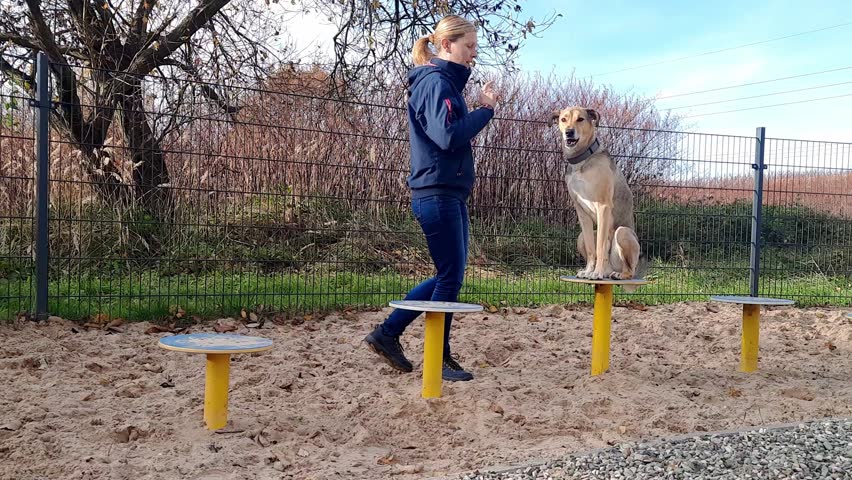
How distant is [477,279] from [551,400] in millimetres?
4144

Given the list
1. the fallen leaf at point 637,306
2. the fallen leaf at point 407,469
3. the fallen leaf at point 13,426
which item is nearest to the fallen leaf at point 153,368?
the fallen leaf at point 13,426

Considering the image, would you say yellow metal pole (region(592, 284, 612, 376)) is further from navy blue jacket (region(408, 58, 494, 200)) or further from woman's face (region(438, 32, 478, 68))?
woman's face (region(438, 32, 478, 68))

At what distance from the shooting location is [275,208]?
6449 mm

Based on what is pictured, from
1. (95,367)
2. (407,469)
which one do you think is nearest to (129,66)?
(95,367)

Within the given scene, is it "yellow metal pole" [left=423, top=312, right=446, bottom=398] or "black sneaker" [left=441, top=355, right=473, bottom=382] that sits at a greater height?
"yellow metal pole" [left=423, top=312, right=446, bottom=398]

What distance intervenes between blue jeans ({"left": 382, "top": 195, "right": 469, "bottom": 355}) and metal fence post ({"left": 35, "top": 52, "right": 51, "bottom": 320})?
3341mm

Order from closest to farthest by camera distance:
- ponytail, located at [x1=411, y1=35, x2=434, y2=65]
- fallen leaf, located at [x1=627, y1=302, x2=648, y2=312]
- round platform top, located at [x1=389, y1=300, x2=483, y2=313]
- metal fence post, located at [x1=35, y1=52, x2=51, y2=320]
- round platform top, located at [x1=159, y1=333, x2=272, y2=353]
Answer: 1. round platform top, located at [x1=159, y1=333, x2=272, y2=353]
2. round platform top, located at [x1=389, y1=300, x2=483, y2=313]
3. ponytail, located at [x1=411, y1=35, x2=434, y2=65]
4. metal fence post, located at [x1=35, y1=52, x2=51, y2=320]
5. fallen leaf, located at [x1=627, y1=302, x2=648, y2=312]

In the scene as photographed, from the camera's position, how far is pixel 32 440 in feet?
9.94

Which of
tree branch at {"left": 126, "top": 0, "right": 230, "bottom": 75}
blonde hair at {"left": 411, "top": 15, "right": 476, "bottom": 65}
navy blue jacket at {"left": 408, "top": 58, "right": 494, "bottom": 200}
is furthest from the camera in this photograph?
tree branch at {"left": 126, "top": 0, "right": 230, "bottom": 75}

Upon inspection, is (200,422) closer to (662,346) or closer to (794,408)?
(794,408)

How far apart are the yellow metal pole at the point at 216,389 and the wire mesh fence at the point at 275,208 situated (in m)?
3.07

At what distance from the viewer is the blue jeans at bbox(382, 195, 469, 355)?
3.85 metres

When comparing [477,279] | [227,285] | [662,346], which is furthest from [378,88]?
[662,346]

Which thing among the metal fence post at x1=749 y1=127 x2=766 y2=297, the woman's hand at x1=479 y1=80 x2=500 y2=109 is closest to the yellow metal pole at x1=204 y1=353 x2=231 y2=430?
the woman's hand at x1=479 y1=80 x2=500 y2=109
